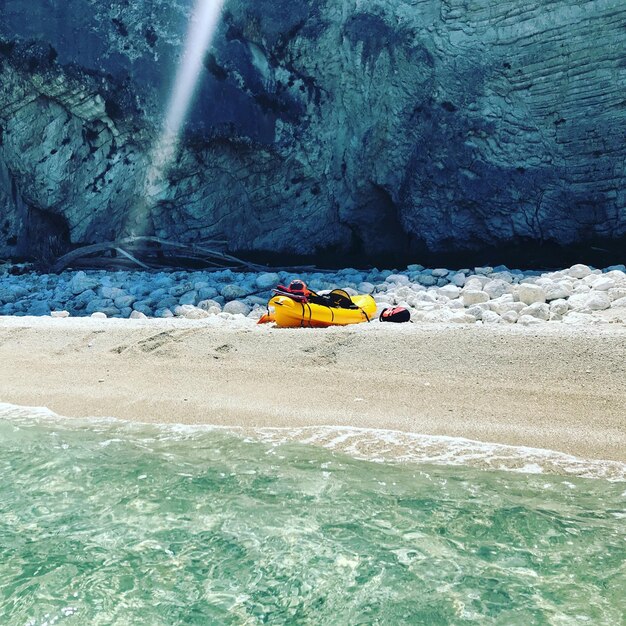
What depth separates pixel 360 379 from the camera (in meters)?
6.27

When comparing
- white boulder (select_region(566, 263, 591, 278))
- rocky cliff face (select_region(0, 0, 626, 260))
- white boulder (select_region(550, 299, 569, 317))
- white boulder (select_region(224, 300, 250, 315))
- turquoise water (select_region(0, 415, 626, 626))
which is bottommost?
white boulder (select_region(224, 300, 250, 315))

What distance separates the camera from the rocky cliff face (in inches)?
639

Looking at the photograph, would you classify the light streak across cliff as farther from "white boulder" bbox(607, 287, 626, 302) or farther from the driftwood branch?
"white boulder" bbox(607, 287, 626, 302)


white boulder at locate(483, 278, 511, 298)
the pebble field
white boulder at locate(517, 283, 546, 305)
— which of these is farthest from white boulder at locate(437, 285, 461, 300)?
white boulder at locate(517, 283, 546, 305)

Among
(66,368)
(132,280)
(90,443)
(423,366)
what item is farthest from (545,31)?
(90,443)

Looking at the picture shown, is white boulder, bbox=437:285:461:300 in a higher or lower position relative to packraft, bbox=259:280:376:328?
lower

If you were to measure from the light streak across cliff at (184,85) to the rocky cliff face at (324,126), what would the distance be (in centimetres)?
26

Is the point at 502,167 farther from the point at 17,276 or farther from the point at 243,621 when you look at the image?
the point at 243,621

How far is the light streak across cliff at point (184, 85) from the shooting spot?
18453mm

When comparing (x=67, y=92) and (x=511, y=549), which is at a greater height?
(x=67, y=92)

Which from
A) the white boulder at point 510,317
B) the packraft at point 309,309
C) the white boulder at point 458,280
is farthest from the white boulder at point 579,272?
the packraft at point 309,309

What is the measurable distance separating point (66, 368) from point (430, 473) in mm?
4704

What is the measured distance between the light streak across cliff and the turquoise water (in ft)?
49.6

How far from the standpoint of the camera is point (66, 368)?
731 cm
